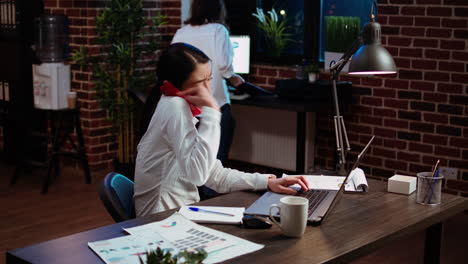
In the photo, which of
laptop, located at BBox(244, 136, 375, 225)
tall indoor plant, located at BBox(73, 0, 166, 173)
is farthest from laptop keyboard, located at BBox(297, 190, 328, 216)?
tall indoor plant, located at BBox(73, 0, 166, 173)

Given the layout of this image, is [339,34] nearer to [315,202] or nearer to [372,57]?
[372,57]

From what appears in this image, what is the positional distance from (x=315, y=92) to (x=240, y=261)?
10.6 feet

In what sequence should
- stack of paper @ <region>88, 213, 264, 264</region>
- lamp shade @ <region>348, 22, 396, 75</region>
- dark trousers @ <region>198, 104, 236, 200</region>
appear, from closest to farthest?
stack of paper @ <region>88, 213, 264, 264</region> → lamp shade @ <region>348, 22, 396, 75</region> → dark trousers @ <region>198, 104, 236, 200</region>

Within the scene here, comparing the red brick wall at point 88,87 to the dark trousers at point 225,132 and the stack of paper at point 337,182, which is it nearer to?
the dark trousers at point 225,132

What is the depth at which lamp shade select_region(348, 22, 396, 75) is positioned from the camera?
2.29 m

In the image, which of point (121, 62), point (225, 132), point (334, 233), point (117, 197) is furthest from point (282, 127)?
point (334, 233)

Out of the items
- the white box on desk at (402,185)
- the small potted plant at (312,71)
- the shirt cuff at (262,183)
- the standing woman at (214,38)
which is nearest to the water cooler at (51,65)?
the standing woman at (214,38)

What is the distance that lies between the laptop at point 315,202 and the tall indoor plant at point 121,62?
291 cm

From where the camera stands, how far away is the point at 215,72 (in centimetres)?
471

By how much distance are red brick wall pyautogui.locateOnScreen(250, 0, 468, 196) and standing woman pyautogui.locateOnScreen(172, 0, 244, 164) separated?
3.38ft

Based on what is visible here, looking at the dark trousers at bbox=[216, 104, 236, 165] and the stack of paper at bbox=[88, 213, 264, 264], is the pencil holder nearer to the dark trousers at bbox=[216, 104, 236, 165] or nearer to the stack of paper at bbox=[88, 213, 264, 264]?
the stack of paper at bbox=[88, 213, 264, 264]

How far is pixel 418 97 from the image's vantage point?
4750 millimetres

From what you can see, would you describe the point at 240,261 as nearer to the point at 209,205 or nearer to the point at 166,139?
the point at 209,205

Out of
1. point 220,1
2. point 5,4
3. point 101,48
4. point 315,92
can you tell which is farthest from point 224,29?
point 5,4
